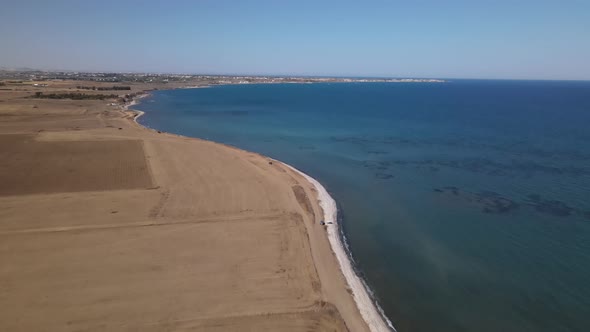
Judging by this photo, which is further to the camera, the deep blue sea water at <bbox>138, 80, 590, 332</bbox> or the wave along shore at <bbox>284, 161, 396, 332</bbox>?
the deep blue sea water at <bbox>138, 80, 590, 332</bbox>

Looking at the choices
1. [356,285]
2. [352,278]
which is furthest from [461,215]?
[356,285]

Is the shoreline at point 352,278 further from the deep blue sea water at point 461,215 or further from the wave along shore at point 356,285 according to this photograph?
the deep blue sea water at point 461,215

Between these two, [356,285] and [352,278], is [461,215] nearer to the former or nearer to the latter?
[352,278]

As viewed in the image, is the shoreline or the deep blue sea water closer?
the shoreline

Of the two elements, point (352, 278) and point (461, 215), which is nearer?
point (352, 278)

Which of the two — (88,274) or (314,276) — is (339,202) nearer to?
(314,276)

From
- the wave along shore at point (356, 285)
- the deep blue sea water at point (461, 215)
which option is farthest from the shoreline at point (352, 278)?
the deep blue sea water at point (461, 215)

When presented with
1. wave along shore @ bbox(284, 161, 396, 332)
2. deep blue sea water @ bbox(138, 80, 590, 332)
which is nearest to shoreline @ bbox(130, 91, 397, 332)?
wave along shore @ bbox(284, 161, 396, 332)

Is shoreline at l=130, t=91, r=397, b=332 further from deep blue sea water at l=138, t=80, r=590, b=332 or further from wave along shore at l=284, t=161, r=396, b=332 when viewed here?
deep blue sea water at l=138, t=80, r=590, b=332
